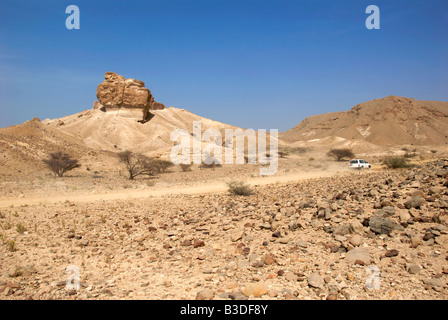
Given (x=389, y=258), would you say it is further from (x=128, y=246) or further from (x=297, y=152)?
(x=297, y=152)

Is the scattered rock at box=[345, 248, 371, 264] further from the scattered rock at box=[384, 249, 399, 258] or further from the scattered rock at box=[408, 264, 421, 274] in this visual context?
the scattered rock at box=[408, 264, 421, 274]

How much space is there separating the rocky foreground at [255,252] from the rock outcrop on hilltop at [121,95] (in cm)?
5457

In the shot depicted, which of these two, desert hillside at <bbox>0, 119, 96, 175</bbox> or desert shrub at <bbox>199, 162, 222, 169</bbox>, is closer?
desert hillside at <bbox>0, 119, 96, 175</bbox>

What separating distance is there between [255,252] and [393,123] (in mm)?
84837

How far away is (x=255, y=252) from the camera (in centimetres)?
539

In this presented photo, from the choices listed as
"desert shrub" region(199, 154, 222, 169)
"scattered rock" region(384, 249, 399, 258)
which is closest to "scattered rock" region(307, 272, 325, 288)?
"scattered rock" region(384, 249, 399, 258)

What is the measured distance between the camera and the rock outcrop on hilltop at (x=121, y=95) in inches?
2324

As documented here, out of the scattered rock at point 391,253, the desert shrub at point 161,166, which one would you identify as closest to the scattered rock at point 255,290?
the scattered rock at point 391,253

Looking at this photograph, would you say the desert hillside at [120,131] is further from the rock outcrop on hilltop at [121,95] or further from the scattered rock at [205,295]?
the scattered rock at [205,295]

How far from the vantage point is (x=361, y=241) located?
5.18m

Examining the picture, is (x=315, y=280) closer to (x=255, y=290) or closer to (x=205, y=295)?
(x=255, y=290)

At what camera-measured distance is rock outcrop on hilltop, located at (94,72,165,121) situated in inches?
2324

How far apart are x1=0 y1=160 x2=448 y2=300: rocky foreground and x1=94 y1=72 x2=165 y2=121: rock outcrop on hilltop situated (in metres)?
54.6
